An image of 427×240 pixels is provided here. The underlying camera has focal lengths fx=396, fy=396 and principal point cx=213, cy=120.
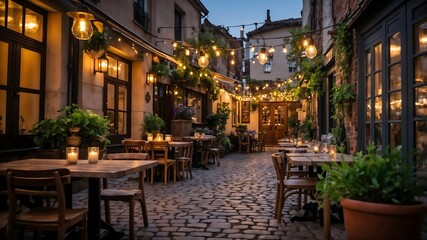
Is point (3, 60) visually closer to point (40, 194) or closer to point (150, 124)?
point (40, 194)

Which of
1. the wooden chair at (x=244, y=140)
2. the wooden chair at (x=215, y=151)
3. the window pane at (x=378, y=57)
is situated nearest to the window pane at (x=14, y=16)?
the window pane at (x=378, y=57)

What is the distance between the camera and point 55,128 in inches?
241

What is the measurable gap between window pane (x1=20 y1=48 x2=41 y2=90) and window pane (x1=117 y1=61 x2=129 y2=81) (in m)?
2.98

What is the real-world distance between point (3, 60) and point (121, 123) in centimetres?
418

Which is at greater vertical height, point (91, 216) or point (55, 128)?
point (55, 128)

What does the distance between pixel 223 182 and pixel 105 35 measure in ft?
12.3

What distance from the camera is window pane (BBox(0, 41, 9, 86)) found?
5.71 m

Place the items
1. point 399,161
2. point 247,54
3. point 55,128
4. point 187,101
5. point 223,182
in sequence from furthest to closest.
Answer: point 247,54
point 187,101
point 223,182
point 55,128
point 399,161

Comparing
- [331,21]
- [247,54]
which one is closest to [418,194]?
[331,21]

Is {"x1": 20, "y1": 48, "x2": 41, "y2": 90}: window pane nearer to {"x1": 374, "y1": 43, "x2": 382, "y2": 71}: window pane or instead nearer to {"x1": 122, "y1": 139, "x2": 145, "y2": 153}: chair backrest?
{"x1": 122, "y1": 139, "x2": 145, "y2": 153}: chair backrest

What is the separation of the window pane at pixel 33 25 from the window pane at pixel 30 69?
28 centimetres

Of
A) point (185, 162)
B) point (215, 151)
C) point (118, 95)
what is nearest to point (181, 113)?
point (215, 151)

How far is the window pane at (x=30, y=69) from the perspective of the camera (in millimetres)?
6230

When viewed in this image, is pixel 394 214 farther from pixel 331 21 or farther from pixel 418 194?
pixel 331 21
